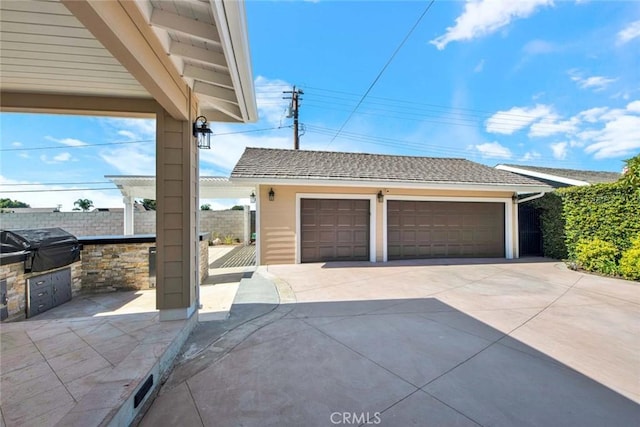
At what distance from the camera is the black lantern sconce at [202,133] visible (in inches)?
125

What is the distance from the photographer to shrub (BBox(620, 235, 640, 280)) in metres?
5.44

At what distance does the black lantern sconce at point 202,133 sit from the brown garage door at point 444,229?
5743 millimetres

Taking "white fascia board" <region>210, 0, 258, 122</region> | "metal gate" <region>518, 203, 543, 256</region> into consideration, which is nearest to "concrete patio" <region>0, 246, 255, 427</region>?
"white fascia board" <region>210, 0, 258, 122</region>

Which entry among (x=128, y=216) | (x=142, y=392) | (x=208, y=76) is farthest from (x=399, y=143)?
(x=142, y=392)

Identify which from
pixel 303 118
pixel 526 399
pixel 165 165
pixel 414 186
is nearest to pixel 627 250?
pixel 414 186

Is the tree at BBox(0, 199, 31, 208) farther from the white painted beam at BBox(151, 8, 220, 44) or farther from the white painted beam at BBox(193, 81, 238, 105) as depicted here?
the white painted beam at BBox(151, 8, 220, 44)

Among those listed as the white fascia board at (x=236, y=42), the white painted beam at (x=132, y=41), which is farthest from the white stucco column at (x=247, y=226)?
the white painted beam at (x=132, y=41)

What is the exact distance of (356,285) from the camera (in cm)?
502

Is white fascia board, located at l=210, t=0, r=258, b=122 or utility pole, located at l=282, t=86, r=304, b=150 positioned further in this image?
utility pole, located at l=282, t=86, r=304, b=150

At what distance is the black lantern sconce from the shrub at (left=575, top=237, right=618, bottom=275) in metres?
8.86

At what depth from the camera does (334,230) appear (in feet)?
24.4

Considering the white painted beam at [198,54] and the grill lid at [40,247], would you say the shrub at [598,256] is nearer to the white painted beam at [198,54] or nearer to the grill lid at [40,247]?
the white painted beam at [198,54]

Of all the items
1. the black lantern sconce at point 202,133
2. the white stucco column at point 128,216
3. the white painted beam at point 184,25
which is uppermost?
the white painted beam at point 184,25

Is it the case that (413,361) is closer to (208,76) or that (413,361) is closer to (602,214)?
(208,76)
